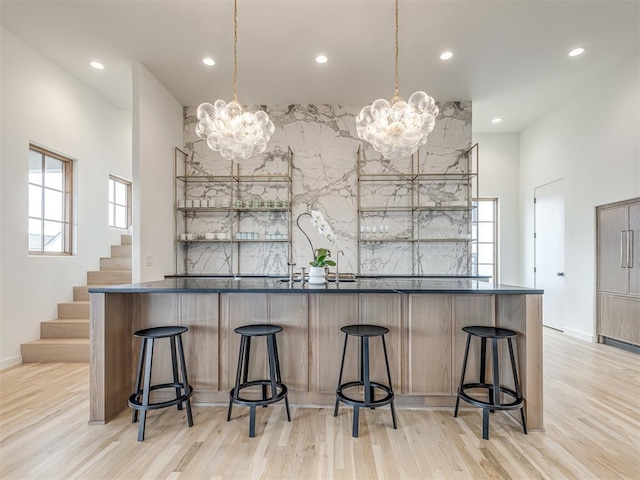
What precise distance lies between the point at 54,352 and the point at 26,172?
204 cm

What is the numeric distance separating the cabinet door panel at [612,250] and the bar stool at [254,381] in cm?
447

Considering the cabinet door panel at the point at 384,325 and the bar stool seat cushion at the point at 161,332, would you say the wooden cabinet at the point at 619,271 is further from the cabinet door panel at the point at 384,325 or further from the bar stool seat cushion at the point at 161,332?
the bar stool seat cushion at the point at 161,332

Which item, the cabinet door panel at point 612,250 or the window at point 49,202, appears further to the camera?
the cabinet door panel at point 612,250

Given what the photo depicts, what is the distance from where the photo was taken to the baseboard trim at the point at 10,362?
3.69 m

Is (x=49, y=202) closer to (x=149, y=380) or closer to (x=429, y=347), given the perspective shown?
(x=149, y=380)

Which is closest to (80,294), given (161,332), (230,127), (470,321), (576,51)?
(161,332)

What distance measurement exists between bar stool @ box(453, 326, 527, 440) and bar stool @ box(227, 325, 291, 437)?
1.32 metres

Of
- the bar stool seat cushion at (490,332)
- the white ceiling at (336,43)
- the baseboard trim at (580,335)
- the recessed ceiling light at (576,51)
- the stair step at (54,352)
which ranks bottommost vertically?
the baseboard trim at (580,335)

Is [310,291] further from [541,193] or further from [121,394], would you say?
[541,193]

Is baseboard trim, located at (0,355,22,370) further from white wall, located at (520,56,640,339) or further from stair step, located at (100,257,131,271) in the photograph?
white wall, located at (520,56,640,339)

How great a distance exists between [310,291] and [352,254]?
9.52 ft

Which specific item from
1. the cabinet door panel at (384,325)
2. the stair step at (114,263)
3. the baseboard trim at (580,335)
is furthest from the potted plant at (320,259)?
the baseboard trim at (580,335)

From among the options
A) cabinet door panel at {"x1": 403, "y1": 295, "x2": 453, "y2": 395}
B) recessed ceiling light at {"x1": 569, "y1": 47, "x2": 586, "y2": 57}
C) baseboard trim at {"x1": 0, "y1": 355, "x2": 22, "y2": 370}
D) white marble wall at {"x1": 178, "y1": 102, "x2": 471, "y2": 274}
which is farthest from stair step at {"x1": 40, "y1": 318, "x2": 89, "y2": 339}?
recessed ceiling light at {"x1": 569, "y1": 47, "x2": 586, "y2": 57}

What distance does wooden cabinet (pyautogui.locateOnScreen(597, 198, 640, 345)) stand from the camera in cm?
428
